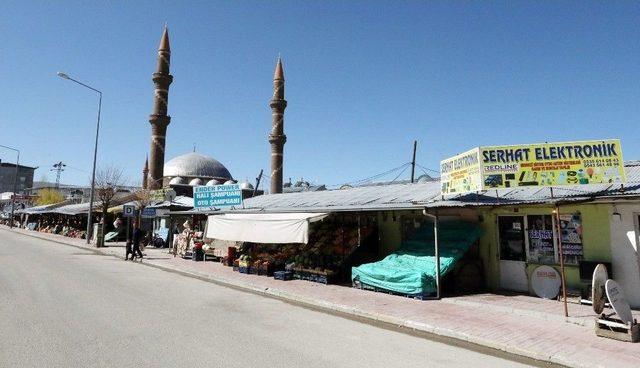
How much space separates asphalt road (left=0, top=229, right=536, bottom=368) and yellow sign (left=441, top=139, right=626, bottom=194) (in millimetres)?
5487

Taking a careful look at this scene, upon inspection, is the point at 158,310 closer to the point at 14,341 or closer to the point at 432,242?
the point at 14,341

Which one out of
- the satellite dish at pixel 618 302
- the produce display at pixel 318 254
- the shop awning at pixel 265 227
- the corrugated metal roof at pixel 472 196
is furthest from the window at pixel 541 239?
the shop awning at pixel 265 227

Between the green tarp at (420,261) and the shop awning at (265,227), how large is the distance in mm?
2475

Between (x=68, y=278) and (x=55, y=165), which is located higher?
(x=55, y=165)

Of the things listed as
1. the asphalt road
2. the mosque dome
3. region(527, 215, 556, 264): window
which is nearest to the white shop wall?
region(527, 215, 556, 264): window

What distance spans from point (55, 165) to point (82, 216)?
61217mm

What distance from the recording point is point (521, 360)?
22.0ft

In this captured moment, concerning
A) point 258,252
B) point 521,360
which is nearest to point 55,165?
point 258,252

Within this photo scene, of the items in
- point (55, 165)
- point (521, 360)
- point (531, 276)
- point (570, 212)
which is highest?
point (55, 165)

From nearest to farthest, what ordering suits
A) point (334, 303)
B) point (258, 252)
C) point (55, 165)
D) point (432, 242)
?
point (334, 303) < point (432, 242) < point (258, 252) < point (55, 165)

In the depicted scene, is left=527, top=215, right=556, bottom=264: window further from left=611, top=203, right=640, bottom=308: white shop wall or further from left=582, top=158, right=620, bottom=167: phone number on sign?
left=582, top=158, right=620, bottom=167: phone number on sign

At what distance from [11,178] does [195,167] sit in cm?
9311

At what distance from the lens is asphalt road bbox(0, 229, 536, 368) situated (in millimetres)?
5965

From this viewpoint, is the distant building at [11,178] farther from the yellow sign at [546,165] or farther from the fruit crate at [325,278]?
the yellow sign at [546,165]
